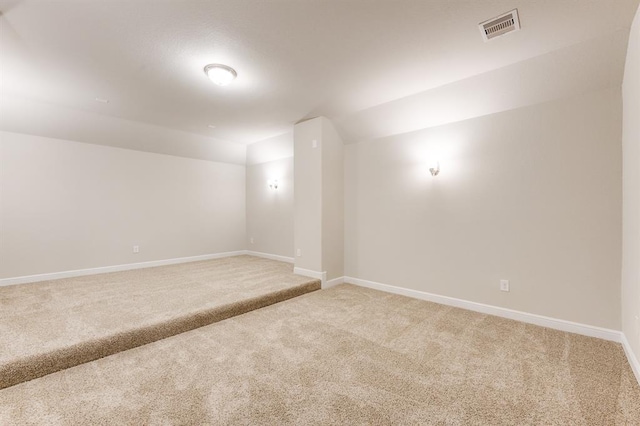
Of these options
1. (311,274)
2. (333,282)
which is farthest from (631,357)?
(311,274)

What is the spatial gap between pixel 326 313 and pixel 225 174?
4346mm

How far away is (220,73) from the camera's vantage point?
2.72 m

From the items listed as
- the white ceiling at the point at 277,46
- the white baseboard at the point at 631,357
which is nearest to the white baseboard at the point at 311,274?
the white ceiling at the point at 277,46

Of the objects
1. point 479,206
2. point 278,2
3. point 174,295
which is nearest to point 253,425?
point 174,295

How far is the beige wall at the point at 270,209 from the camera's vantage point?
5.62 metres

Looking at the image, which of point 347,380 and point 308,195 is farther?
point 308,195

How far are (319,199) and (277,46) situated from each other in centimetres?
217

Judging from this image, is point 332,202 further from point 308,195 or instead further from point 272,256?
point 272,256

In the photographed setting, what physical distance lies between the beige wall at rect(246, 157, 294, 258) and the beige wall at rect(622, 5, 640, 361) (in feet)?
14.8

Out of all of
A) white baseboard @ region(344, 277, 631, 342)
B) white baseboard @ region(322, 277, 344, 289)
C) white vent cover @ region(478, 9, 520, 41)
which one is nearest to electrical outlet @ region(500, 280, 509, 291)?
white baseboard @ region(344, 277, 631, 342)

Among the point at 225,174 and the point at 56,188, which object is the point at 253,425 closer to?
the point at 56,188

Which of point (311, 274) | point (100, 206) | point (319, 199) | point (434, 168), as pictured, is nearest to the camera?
point (434, 168)

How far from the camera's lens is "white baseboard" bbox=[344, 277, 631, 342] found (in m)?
2.50

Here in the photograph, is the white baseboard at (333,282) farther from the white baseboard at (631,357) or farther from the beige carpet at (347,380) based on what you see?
the white baseboard at (631,357)
